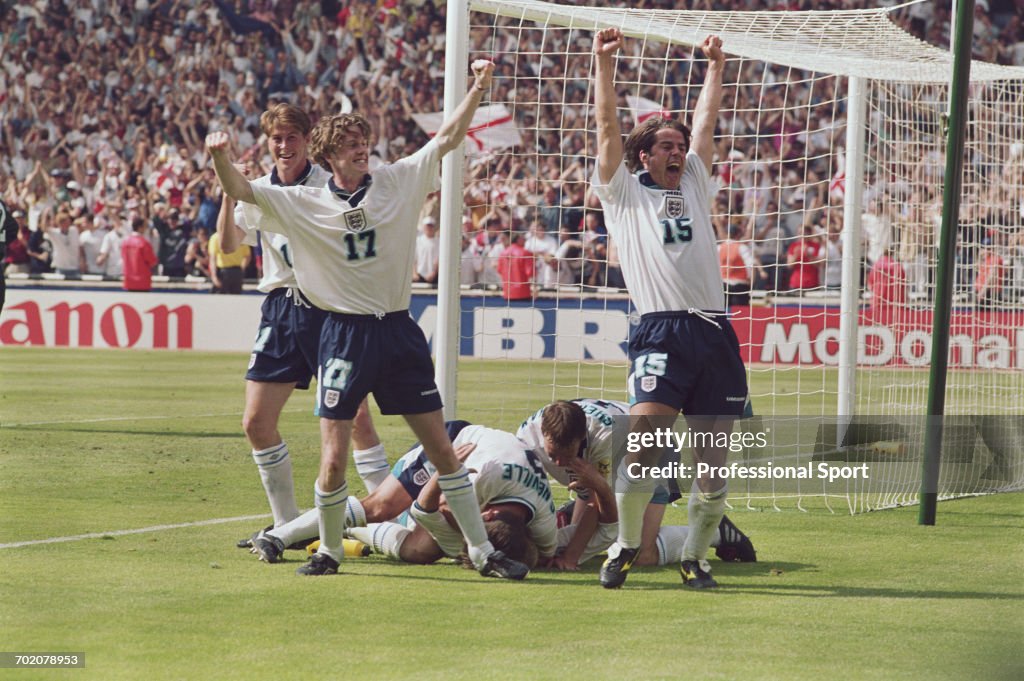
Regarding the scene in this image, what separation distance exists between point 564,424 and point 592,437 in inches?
19.7

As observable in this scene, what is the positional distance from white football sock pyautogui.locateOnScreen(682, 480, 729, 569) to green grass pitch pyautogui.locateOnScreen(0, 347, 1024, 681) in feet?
0.65

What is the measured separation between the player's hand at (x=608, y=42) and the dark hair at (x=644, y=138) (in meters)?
0.41

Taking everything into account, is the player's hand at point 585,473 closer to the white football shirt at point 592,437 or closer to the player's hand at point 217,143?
the white football shirt at point 592,437

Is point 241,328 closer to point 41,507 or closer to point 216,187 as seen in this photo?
point 216,187

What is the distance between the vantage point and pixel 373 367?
638 centimetres

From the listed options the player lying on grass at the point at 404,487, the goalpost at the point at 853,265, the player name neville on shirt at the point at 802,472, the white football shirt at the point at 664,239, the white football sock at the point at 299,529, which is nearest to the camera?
the white football shirt at the point at 664,239

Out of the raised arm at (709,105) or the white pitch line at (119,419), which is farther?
the white pitch line at (119,419)

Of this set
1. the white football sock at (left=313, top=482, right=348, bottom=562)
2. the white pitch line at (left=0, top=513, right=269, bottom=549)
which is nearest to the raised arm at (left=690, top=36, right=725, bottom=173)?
the white football sock at (left=313, top=482, right=348, bottom=562)

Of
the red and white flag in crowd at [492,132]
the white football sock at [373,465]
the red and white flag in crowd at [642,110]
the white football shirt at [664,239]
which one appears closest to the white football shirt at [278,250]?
the white football sock at [373,465]

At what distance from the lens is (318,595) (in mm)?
6098

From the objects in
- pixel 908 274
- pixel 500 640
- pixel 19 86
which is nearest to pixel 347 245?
pixel 500 640

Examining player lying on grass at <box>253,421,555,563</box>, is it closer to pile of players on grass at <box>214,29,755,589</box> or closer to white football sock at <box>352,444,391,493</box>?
pile of players on grass at <box>214,29,755,589</box>

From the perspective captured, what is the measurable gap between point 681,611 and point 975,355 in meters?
10.2

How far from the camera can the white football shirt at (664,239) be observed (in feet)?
20.8
